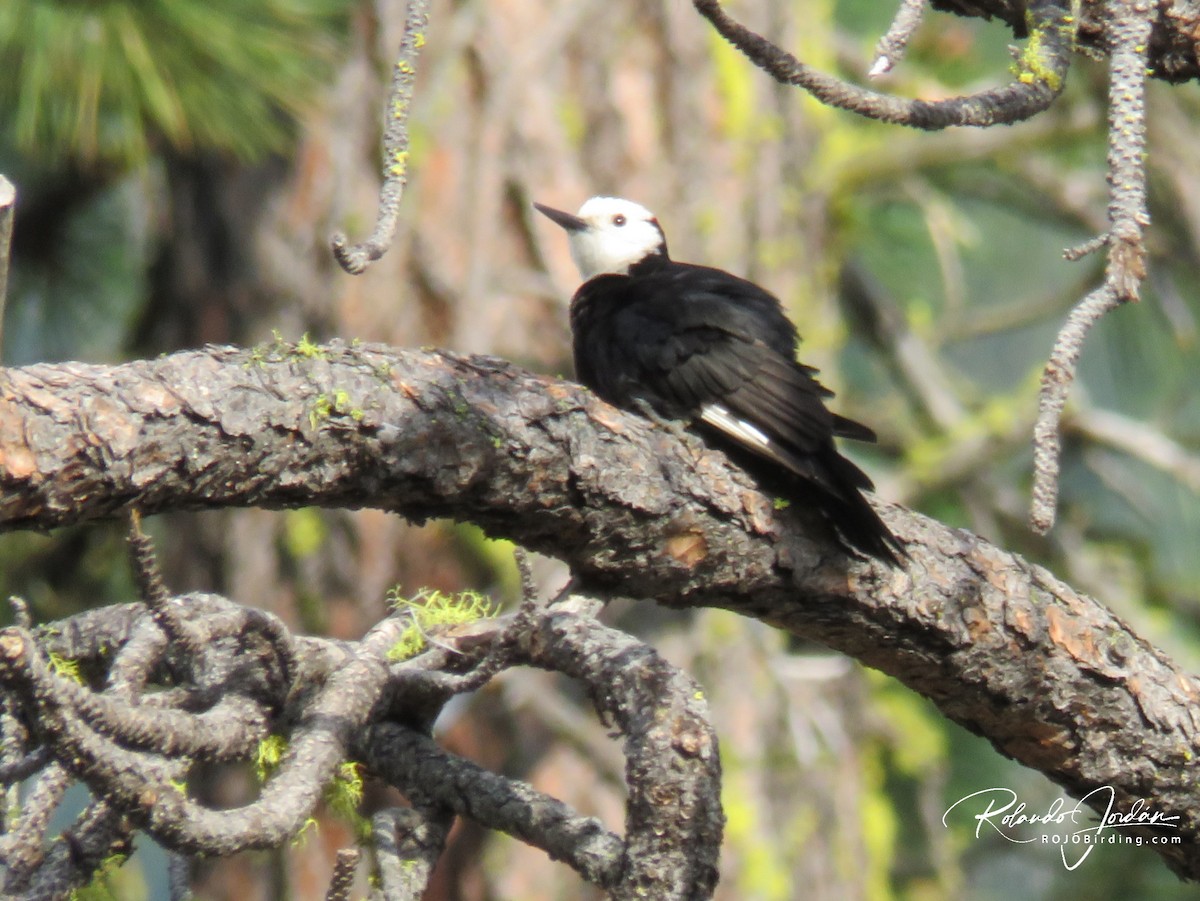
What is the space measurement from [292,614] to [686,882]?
107 inches

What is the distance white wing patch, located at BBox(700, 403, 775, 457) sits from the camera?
7.62 ft

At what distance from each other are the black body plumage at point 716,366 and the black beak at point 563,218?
1.57 feet

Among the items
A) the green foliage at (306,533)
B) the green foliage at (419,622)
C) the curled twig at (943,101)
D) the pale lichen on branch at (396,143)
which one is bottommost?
the green foliage at (306,533)

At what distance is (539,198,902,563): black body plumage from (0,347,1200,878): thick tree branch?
213 mm

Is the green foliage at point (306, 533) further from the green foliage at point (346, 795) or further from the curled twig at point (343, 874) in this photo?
the curled twig at point (343, 874)

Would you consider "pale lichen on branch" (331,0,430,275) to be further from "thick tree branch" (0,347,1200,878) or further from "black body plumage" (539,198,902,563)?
"black body plumage" (539,198,902,563)

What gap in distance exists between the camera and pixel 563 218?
12.8 ft

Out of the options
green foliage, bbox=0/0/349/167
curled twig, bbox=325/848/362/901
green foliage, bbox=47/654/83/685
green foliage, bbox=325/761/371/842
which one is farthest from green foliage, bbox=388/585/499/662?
green foliage, bbox=0/0/349/167

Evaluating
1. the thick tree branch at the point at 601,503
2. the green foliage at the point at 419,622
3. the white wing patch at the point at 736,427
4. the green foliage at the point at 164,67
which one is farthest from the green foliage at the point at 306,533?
the thick tree branch at the point at 601,503

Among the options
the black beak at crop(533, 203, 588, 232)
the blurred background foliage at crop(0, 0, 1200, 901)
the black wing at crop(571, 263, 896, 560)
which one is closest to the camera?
the black wing at crop(571, 263, 896, 560)

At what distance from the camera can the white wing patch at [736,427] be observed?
2.32 metres

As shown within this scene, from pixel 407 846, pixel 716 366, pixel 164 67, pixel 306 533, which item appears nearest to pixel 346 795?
pixel 407 846

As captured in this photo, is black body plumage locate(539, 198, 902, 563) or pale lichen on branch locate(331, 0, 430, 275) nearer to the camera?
pale lichen on branch locate(331, 0, 430, 275)

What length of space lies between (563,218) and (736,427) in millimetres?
1542
